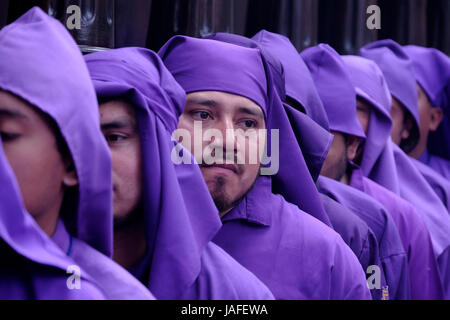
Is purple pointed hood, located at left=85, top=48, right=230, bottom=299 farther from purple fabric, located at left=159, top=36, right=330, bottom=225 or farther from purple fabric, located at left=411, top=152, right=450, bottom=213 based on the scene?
purple fabric, located at left=411, top=152, right=450, bottom=213

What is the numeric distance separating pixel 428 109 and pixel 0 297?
2.96 meters

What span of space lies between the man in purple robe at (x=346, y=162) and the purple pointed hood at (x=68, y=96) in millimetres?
1477

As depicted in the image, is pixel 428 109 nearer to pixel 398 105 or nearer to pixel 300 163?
pixel 398 105

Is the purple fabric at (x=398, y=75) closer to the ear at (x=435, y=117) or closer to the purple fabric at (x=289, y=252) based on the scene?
the ear at (x=435, y=117)

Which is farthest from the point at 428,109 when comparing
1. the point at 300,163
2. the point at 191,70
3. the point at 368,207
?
the point at 191,70

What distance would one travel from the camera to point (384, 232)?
2973mm

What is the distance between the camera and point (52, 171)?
1.50 m

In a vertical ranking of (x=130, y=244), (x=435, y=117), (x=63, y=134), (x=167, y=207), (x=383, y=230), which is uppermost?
(x=63, y=134)

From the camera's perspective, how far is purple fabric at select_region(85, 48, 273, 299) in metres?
1.77

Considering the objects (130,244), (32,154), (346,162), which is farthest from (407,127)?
(32,154)

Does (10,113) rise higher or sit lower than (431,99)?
higher

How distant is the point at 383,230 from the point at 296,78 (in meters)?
0.58

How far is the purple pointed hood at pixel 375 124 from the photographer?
3402mm

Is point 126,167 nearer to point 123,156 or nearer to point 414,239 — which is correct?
point 123,156
